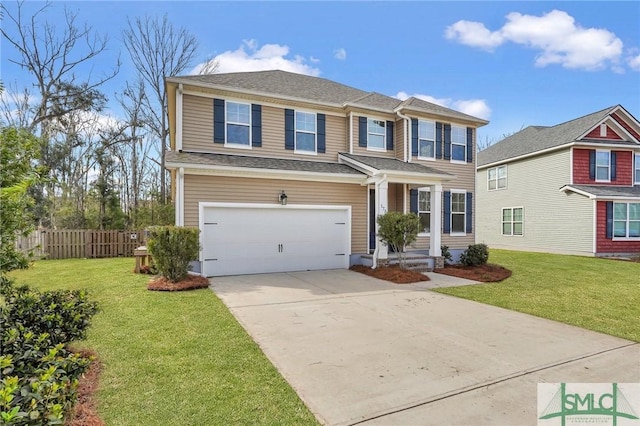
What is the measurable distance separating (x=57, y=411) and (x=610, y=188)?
22331mm

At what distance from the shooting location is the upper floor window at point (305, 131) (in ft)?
38.4

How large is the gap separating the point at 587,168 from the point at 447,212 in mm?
9692

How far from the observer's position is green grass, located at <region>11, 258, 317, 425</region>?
2.84 metres

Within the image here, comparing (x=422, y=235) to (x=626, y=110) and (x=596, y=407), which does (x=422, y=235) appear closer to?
(x=596, y=407)

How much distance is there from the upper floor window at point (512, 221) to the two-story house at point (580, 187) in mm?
60

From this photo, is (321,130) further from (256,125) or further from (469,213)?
(469,213)

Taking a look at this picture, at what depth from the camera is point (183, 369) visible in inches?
144

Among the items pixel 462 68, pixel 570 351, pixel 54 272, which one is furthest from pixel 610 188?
pixel 54 272

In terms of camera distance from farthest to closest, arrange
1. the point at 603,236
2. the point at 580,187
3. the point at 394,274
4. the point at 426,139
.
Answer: the point at 580,187
the point at 603,236
the point at 426,139
the point at 394,274

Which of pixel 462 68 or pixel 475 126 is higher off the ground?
pixel 462 68

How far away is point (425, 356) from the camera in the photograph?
4.16 m

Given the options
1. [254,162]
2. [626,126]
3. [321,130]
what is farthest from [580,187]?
[254,162]

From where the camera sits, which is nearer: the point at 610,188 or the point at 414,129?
the point at 414,129

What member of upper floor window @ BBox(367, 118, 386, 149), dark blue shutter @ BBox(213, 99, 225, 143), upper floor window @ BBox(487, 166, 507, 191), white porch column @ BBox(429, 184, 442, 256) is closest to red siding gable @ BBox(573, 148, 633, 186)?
upper floor window @ BBox(487, 166, 507, 191)
